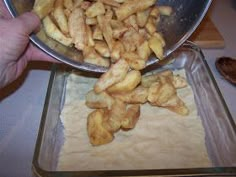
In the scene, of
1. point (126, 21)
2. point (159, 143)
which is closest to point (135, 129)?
point (159, 143)

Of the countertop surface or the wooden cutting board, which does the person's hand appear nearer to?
the countertop surface

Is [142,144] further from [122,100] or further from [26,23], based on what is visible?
[26,23]

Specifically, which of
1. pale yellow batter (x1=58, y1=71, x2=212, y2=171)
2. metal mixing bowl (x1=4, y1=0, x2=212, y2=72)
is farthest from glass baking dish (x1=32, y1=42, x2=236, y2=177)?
metal mixing bowl (x1=4, y1=0, x2=212, y2=72)

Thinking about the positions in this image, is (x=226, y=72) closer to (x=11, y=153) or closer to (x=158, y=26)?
(x=158, y=26)

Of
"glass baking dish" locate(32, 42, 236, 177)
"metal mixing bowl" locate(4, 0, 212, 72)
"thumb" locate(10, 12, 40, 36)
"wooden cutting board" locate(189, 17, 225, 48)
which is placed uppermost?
"thumb" locate(10, 12, 40, 36)

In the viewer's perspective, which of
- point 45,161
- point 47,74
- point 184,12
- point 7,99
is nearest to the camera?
point 45,161

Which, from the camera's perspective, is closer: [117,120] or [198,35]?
[117,120]

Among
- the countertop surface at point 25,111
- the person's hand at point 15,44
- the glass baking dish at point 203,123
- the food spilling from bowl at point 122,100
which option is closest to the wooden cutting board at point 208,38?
the countertop surface at point 25,111

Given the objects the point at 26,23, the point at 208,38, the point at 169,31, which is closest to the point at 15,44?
the point at 26,23

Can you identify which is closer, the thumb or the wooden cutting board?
the thumb
